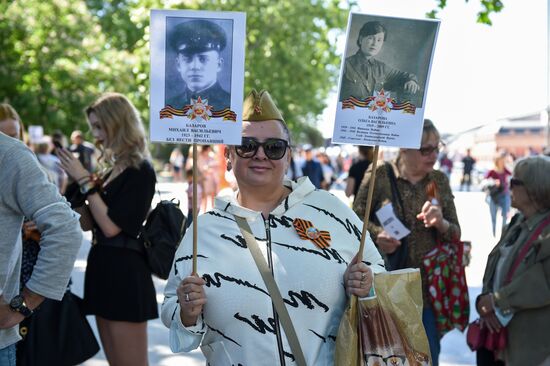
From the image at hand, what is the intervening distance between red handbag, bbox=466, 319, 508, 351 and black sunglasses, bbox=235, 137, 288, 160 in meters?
2.07

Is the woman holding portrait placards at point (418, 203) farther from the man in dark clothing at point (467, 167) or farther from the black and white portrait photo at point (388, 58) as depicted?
the man in dark clothing at point (467, 167)

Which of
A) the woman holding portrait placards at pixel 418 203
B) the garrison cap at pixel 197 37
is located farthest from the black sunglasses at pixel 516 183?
the garrison cap at pixel 197 37

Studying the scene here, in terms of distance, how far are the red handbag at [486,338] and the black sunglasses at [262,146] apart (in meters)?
2.07

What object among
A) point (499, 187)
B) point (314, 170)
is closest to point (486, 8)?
point (499, 187)

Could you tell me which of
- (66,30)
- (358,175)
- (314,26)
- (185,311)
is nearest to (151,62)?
(185,311)

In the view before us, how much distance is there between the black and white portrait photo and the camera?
2.86 m

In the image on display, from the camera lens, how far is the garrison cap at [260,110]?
3.04 metres

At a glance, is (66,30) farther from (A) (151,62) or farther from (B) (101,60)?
(A) (151,62)

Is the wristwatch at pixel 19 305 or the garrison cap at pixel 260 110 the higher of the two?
the garrison cap at pixel 260 110

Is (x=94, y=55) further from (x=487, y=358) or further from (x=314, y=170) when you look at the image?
(x=487, y=358)

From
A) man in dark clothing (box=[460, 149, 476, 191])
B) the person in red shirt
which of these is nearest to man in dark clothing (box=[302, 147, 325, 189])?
the person in red shirt

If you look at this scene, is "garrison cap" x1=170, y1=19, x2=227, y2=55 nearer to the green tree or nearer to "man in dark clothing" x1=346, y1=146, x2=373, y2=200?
"man in dark clothing" x1=346, y1=146, x2=373, y2=200

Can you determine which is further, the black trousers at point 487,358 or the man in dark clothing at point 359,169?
the man in dark clothing at point 359,169

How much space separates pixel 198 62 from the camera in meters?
2.83
